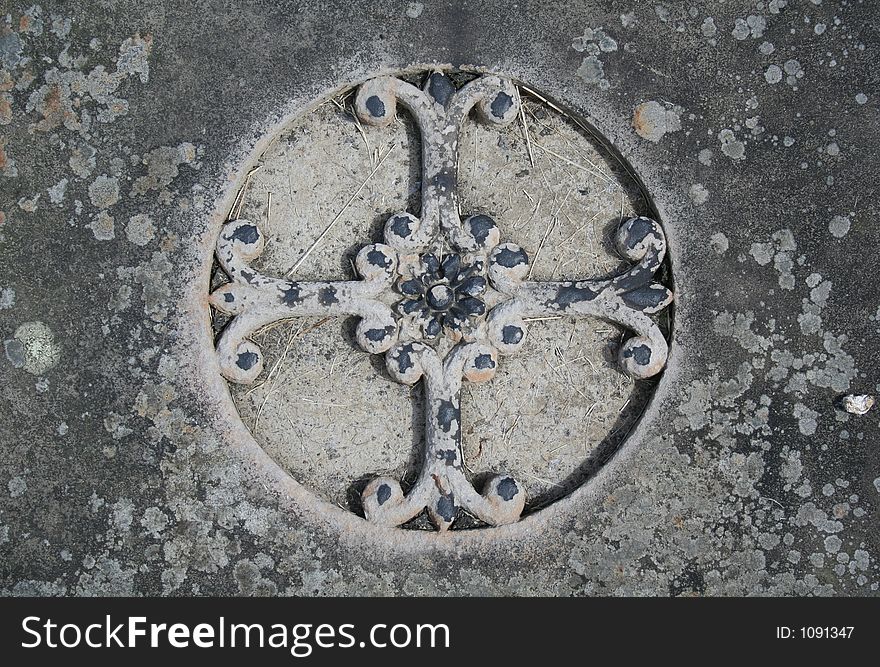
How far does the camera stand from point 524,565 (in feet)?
9.50

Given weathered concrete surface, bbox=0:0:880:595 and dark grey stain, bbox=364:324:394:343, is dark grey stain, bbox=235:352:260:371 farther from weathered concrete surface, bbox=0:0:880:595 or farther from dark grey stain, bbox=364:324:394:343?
dark grey stain, bbox=364:324:394:343

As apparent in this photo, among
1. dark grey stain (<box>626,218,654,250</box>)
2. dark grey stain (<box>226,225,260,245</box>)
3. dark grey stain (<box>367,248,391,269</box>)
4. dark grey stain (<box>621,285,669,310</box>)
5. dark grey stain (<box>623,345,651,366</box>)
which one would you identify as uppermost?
dark grey stain (<box>226,225,260,245</box>)

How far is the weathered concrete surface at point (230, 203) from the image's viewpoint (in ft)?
9.43

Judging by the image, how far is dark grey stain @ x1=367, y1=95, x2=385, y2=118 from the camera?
292 cm

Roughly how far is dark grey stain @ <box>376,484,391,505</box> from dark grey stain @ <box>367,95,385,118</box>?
4.56 feet

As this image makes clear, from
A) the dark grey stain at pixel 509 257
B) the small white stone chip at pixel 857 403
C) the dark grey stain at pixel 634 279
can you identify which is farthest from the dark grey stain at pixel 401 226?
the small white stone chip at pixel 857 403

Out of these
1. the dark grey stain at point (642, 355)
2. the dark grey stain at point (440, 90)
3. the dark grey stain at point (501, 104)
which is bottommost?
the dark grey stain at point (642, 355)

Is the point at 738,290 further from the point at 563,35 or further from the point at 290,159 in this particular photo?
the point at 290,159

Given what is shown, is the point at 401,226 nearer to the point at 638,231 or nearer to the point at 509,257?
the point at 509,257

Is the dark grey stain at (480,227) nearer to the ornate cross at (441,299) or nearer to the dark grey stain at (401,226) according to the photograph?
the ornate cross at (441,299)

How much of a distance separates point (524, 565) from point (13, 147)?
2.44 meters

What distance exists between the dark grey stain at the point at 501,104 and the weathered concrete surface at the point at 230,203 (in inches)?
4.0

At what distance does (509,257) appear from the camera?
2.93 meters

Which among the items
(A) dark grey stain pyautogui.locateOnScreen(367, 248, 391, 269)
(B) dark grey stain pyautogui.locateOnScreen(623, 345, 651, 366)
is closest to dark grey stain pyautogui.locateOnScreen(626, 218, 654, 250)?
(B) dark grey stain pyautogui.locateOnScreen(623, 345, 651, 366)
